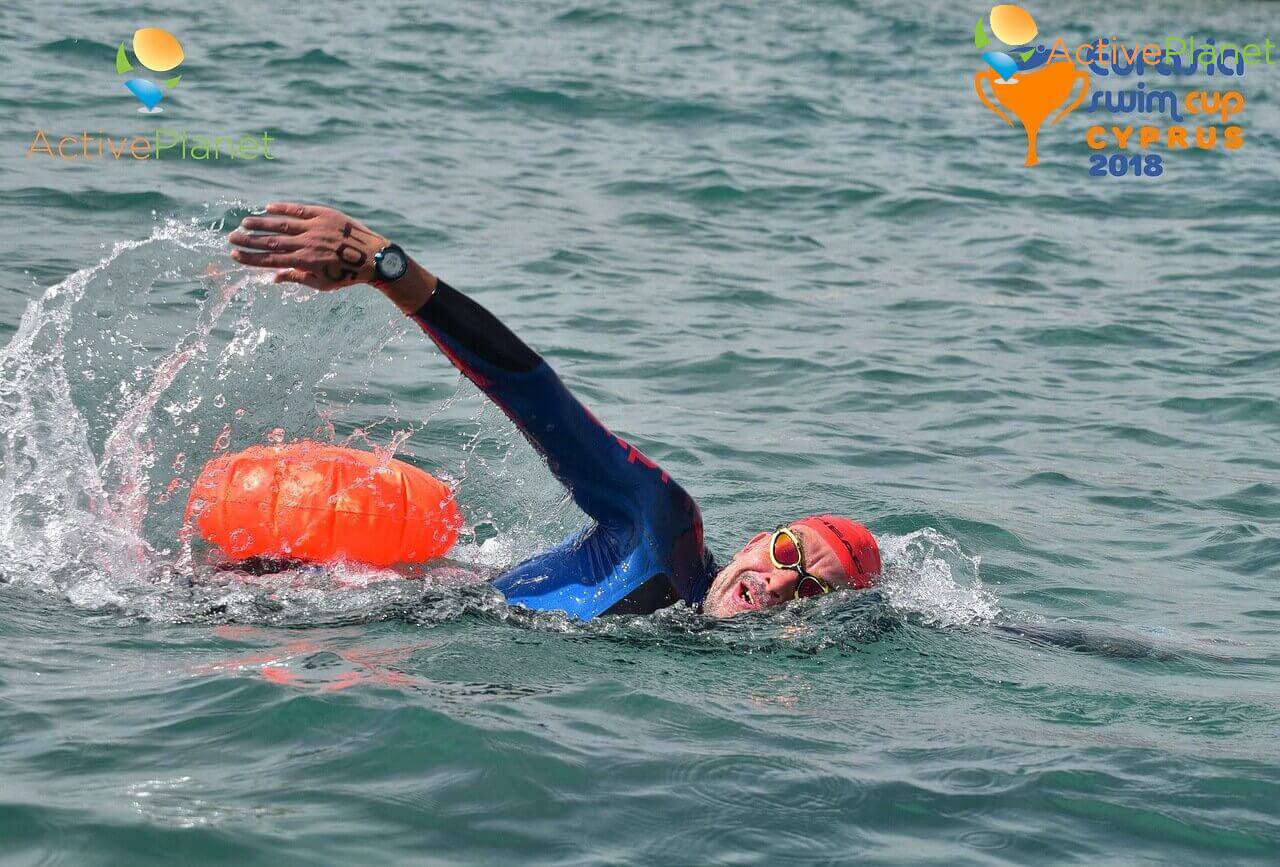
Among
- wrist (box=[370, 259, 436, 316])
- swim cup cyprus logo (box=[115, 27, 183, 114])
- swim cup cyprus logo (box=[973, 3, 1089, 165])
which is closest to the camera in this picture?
wrist (box=[370, 259, 436, 316])

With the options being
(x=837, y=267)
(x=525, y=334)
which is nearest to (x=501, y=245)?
(x=525, y=334)

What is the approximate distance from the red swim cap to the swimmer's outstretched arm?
1.92 feet

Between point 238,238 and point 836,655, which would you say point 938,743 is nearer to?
point 836,655

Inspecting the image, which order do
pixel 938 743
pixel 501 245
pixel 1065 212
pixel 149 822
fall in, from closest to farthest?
pixel 149 822 → pixel 938 743 → pixel 501 245 → pixel 1065 212

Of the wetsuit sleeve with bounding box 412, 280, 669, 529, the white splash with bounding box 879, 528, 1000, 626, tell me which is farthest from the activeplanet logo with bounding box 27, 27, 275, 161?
the wetsuit sleeve with bounding box 412, 280, 669, 529

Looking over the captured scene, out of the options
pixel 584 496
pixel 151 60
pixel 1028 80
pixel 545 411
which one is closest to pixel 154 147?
pixel 151 60

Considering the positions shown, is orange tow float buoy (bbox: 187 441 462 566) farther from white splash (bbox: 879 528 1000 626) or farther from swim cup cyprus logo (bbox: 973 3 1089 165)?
swim cup cyprus logo (bbox: 973 3 1089 165)

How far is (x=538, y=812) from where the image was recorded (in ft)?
13.6

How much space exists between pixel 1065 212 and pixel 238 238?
38.7 ft

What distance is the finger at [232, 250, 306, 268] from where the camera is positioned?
15.0ft

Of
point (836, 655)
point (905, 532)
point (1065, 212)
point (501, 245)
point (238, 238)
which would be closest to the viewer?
point (238, 238)

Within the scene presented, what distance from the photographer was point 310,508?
5730 millimetres

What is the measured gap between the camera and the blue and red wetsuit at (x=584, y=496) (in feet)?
16.4

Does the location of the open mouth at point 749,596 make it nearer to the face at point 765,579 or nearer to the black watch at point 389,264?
the face at point 765,579
